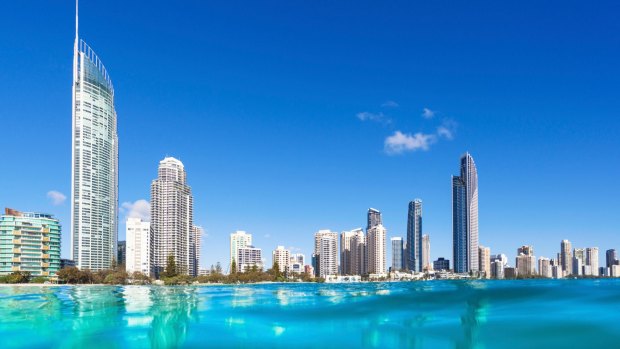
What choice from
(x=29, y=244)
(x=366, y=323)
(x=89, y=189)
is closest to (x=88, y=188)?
(x=89, y=189)

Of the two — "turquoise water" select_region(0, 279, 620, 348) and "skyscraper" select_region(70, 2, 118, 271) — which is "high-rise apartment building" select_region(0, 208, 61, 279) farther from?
"turquoise water" select_region(0, 279, 620, 348)

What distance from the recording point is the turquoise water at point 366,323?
24.6 meters

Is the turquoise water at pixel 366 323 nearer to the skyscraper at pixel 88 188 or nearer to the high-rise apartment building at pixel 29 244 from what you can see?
the high-rise apartment building at pixel 29 244

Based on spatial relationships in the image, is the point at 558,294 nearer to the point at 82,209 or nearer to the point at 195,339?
the point at 195,339

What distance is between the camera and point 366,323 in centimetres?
2922

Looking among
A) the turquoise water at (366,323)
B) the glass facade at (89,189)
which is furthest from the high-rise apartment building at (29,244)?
the turquoise water at (366,323)

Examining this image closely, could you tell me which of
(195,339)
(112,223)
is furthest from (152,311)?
(112,223)

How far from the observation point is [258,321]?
31141 millimetres

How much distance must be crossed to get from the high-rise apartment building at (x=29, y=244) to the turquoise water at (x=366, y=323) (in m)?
103

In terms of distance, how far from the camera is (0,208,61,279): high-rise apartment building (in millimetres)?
124625

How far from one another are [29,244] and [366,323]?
12658 cm

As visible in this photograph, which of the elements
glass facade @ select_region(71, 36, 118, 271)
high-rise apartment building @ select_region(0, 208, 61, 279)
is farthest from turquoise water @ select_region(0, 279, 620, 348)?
Result: glass facade @ select_region(71, 36, 118, 271)

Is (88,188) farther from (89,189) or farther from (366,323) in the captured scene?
(366,323)

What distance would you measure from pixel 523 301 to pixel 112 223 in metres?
190
